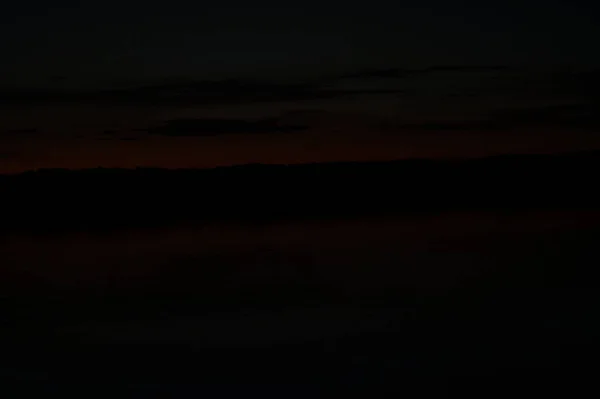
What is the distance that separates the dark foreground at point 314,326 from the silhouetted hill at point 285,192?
20.9 ft

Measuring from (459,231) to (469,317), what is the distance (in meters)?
5.37

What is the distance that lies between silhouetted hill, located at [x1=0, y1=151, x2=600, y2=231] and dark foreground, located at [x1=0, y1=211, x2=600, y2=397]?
637 centimetres

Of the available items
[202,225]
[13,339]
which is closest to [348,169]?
[202,225]

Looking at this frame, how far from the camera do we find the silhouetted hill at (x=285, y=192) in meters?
16.3

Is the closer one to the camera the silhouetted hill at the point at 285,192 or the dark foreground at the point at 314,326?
the dark foreground at the point at 314,326

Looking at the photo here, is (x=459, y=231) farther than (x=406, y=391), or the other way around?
(x=459, y=231)

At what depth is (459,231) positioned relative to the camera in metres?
11.6

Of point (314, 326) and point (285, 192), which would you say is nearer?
point (314, 326)

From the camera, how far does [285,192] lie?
22.7 meters

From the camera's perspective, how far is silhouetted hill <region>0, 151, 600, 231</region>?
16.3m

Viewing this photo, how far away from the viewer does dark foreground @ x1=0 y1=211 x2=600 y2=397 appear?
4.97 metres

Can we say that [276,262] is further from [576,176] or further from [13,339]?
[576,176]

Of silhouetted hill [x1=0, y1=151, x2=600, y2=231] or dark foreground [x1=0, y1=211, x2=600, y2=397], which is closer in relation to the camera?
dark foreground [x1=0, y1=211, x2=600, y2=397]

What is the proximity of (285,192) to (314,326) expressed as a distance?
16.7 m
